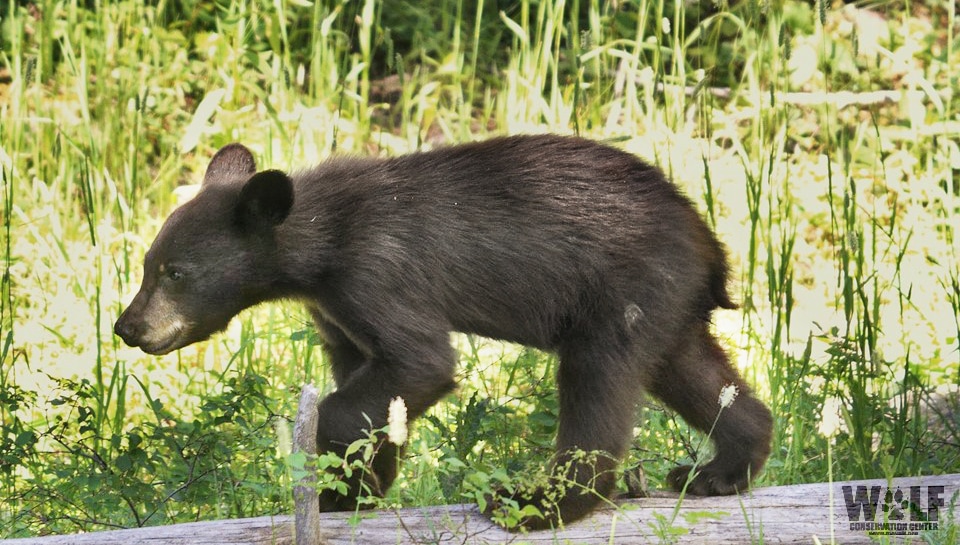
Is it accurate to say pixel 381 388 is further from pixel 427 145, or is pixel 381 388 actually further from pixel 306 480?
pixel 427 145

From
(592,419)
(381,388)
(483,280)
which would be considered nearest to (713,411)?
(592,419)

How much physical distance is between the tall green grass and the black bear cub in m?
0.36

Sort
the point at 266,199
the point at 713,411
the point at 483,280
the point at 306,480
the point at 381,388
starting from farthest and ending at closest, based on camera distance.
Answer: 1. the point at 713,411
2. the point at 483,280
3. the point at 266,199
4. the point at 381,388
5. the point at 306,480

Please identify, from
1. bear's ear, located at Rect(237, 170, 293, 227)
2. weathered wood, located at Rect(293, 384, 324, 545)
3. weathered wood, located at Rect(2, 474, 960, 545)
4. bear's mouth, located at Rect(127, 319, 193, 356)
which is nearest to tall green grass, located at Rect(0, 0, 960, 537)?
weathered wood, located at Rect(2, 474, 960, 545)

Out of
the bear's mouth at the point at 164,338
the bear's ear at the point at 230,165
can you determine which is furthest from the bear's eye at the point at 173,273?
the bear's ear at the point at 230,165

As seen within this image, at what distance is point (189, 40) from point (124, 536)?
592 cm

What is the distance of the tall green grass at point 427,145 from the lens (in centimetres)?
492

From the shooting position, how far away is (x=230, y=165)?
16.0 ft

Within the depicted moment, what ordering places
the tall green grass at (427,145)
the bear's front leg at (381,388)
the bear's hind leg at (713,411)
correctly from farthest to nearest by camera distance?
1. the tall green grass at (427,145)
2. the bear's hind leg at (713,411)
3. the bear's front leg at (381,388)

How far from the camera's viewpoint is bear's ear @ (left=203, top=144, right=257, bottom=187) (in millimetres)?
4809

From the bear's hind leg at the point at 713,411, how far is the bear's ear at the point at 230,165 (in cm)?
172

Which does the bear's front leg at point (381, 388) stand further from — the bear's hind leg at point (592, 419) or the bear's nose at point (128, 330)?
the bear's nose at point (128, 330)

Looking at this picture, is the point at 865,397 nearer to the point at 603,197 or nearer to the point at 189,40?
the point at 603,197

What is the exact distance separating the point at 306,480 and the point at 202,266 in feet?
3.50
